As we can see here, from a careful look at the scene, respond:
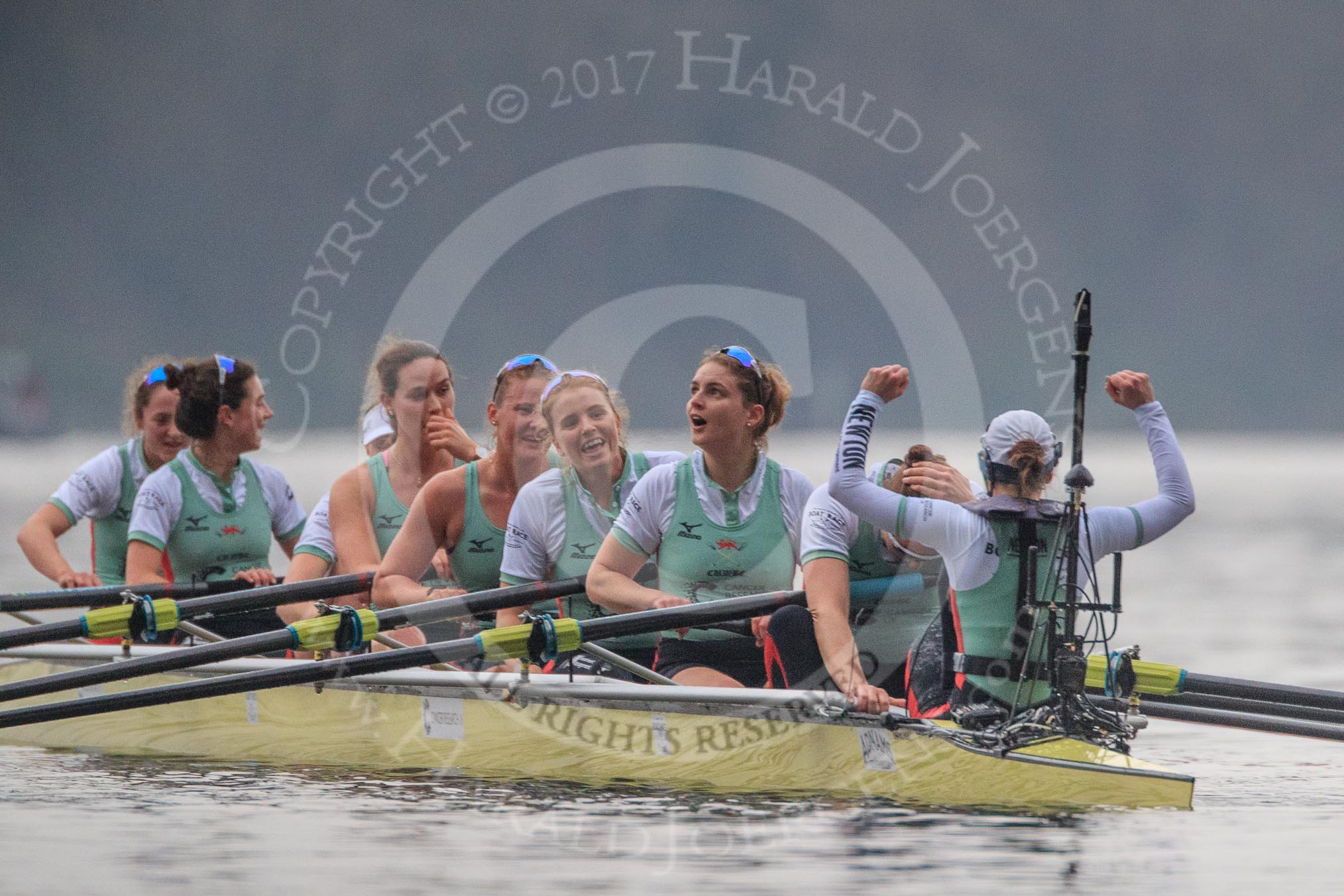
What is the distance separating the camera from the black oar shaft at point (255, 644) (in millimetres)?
7266

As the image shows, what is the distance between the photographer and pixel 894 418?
8862 cm

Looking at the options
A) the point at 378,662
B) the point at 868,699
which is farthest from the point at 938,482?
the point at 378,662

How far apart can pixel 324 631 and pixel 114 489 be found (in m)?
3.47

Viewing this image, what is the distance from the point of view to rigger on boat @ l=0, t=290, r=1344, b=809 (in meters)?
6.04

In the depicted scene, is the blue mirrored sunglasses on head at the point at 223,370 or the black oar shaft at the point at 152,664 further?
the blue mirrored sunglasses on head at the point at 223,370

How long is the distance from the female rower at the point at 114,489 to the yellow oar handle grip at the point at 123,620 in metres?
2.04

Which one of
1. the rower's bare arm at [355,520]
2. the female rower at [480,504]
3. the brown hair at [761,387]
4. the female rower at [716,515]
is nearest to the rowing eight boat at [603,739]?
the female rower at [716,515]

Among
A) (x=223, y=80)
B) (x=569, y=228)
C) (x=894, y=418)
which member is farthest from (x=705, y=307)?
(x=223, y=80)

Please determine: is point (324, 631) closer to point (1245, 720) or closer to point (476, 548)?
point (476, 548)

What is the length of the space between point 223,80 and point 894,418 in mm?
36314

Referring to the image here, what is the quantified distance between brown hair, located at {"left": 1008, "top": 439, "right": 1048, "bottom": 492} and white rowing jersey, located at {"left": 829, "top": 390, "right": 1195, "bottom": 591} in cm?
19

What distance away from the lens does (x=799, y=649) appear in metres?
6.58

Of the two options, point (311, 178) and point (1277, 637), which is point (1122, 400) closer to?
point (1277, 637)

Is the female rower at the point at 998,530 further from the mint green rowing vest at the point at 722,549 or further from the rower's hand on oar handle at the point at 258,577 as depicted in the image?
the rower's hand on oar handle at the point at 258,577
